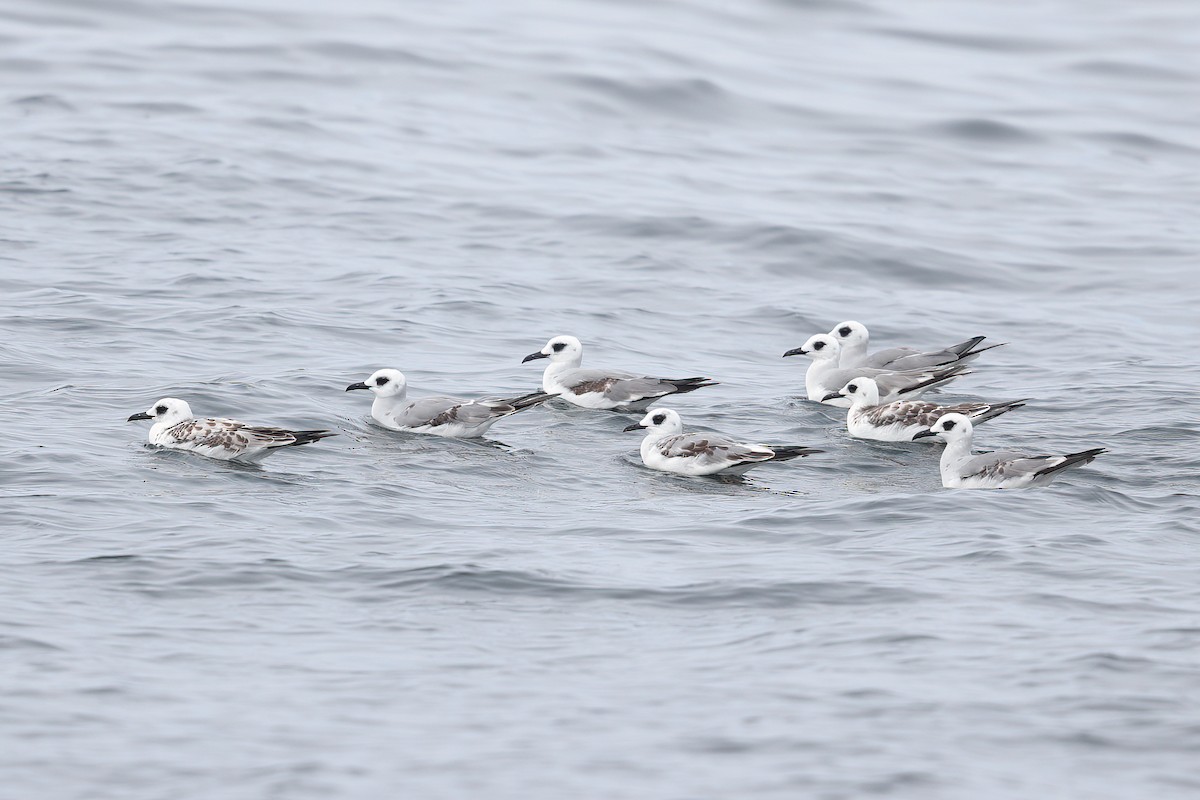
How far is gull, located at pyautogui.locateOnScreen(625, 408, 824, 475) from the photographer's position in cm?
1647

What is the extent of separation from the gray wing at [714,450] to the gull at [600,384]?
2.45 metres

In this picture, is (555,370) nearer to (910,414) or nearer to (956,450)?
(910,414)

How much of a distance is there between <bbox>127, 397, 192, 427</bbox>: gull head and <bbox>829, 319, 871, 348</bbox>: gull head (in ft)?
26.3

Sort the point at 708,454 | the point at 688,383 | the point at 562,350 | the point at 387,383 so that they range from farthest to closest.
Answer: the point at 562,350 < the point at 688,383 < the point at 387,383 < the point at 708,454

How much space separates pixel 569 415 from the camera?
19.4 metres

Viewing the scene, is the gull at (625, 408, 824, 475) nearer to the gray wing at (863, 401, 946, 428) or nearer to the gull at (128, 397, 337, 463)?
the gray wing at (863, 401, 946, 428)

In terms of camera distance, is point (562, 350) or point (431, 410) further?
point (562, 350)

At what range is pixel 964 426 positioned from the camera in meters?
16.6

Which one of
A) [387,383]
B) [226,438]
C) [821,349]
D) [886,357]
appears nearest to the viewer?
[226,438]

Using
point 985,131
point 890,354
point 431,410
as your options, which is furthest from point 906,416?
point 985,131

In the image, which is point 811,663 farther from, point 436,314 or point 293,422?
point 436,314

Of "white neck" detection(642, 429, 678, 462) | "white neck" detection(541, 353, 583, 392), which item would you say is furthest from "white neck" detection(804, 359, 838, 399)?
"white neck" detection(642, 429, 678, 462)

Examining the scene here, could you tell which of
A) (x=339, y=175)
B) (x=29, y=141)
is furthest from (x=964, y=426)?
(x=29, y=141)

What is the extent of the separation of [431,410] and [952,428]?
5.18m
